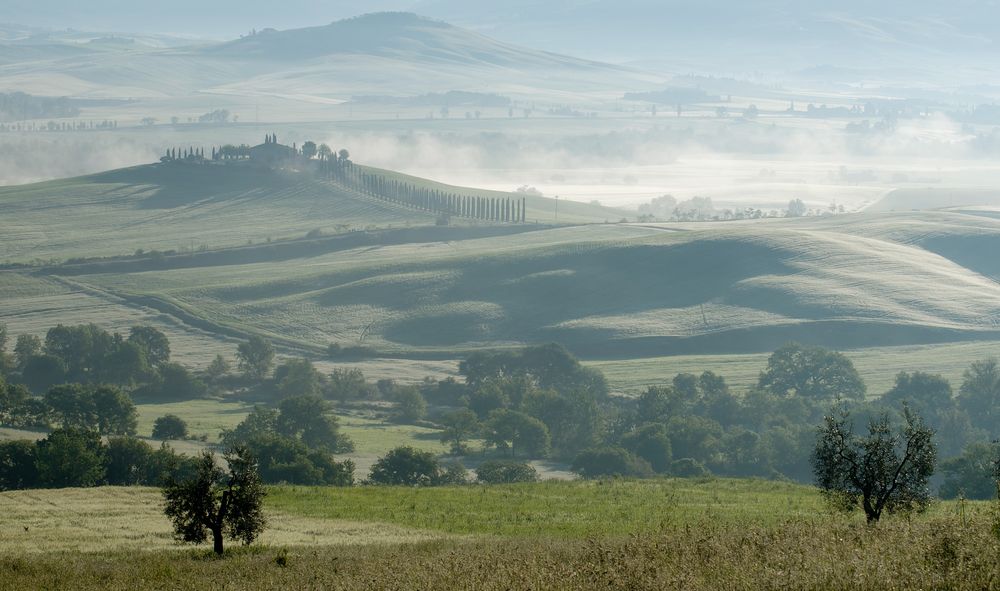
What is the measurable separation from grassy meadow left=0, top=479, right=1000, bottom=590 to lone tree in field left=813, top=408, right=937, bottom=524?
2.75 ft

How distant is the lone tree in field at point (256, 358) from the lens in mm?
124375

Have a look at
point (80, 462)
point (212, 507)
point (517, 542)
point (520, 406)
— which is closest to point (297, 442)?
point (80, 462)

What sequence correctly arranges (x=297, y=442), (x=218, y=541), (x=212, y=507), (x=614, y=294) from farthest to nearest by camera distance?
1. (x=614, y=294)
2. (x=297, y=442)
3. (x=212, y=507)
4. (x=218, y=541)

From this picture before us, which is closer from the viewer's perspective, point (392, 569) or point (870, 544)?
point (870, 544)

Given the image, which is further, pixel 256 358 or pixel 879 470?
pixel 256 358

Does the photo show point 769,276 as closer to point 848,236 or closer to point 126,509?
point 848,236

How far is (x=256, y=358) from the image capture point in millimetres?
126062

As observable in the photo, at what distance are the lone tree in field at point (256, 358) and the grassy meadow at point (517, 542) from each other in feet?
245

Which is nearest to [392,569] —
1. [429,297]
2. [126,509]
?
[126,509]

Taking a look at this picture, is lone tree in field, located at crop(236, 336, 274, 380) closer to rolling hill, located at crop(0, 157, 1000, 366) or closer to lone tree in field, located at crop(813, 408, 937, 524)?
rolling hill, located at crop(0, 157, 1000, 366)

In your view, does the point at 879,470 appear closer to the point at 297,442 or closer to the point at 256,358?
the point at 297,442

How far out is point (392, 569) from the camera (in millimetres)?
26578

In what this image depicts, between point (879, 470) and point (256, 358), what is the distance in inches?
3894

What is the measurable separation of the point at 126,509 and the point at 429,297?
121200mm
